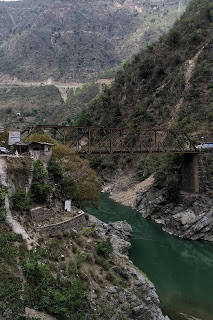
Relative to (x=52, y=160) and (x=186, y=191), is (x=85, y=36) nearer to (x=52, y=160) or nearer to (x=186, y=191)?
(x=186, y=191)

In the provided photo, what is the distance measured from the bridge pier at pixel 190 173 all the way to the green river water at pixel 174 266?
23.0 ft

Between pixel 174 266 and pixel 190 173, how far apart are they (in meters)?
15.9

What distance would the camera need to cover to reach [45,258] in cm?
1747

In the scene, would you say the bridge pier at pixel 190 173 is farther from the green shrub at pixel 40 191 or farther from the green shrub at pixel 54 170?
the green shrub at pixel 40 191

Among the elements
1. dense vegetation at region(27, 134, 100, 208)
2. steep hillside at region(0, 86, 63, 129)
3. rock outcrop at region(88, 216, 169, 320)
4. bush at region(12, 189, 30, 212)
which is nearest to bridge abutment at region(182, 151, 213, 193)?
dense vegetation at region(27, 134, 100, 208)

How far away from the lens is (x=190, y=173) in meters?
42.4

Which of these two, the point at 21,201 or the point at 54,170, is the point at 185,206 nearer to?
the point at 54,170

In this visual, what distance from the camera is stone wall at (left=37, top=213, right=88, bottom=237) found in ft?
64.7

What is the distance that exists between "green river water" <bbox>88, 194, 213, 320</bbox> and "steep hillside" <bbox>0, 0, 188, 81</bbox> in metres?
122

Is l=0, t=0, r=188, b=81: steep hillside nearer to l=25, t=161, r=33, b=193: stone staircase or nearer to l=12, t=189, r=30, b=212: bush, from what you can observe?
l=25, t=161, r=33, b=193: stone staircase

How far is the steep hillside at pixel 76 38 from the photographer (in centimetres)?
15249

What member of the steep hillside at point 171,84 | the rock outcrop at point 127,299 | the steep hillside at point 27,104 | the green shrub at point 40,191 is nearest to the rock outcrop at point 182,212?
the steep hillside at point 171,84

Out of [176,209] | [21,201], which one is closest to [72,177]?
[21,201]

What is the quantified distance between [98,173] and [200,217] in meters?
34.6
